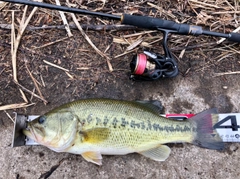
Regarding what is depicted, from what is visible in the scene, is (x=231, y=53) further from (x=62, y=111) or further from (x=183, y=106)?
(x=62, y=111)

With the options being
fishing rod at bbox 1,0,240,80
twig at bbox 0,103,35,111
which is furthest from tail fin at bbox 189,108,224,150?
Result: twig at bbox 0,103,35,111

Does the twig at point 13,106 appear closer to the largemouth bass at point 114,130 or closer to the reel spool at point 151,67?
the largemouth bass at point 114,130

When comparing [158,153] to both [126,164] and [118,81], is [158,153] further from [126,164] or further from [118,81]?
[118,81]

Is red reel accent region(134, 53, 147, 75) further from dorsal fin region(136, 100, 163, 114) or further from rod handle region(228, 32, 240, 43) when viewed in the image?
rod handle region(228, 32, 240, 43)

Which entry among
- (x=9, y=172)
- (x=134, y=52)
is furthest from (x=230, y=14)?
(x=9, y=172)

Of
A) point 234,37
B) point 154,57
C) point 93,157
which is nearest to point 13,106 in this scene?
point 93,157

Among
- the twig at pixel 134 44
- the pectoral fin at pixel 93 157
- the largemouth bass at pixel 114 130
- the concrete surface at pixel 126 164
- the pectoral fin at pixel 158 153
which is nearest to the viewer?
the largemouth bass at pixel 114 130

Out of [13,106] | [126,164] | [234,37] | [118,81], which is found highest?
[234,37]

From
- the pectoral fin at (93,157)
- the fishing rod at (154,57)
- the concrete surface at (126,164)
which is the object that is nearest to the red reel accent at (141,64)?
the fishing rod at (154,57)
